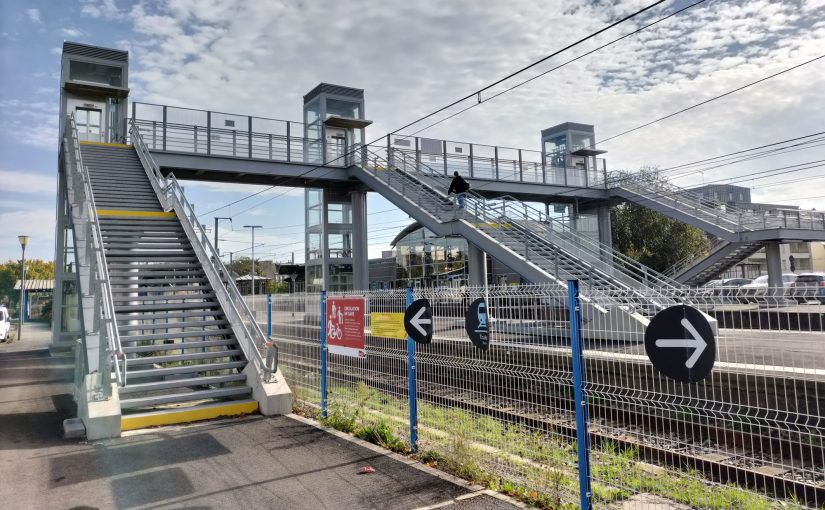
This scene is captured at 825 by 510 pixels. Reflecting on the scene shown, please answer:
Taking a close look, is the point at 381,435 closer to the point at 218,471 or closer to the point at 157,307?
the point at 218,471

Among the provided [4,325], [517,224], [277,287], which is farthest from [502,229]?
[277,287]

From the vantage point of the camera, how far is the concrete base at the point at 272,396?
929 centimetres

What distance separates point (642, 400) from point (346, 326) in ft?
16.0

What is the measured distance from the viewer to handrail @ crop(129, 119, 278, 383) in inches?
393

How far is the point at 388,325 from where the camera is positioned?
759 cm

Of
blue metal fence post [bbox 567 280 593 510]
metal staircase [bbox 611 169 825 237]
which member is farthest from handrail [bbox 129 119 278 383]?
metal staircase [bbox 611 169 825 237]

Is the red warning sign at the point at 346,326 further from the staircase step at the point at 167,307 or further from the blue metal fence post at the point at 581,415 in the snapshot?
the staircase step at the point at 167,307

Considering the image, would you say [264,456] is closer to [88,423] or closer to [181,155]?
[88,423]

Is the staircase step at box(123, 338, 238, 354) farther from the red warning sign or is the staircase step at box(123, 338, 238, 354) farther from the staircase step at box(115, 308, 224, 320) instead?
the red warning sign

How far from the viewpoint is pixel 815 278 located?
30.5m

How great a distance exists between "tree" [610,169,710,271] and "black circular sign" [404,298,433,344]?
37789 millimetres

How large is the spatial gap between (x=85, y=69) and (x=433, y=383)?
882 inches

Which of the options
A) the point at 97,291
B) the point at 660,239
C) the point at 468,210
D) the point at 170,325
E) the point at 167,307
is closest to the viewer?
the point at 97,291

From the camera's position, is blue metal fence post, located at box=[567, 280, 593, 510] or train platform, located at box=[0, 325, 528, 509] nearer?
blue metal fence post, located at box=[567, 280, 593, 510]
